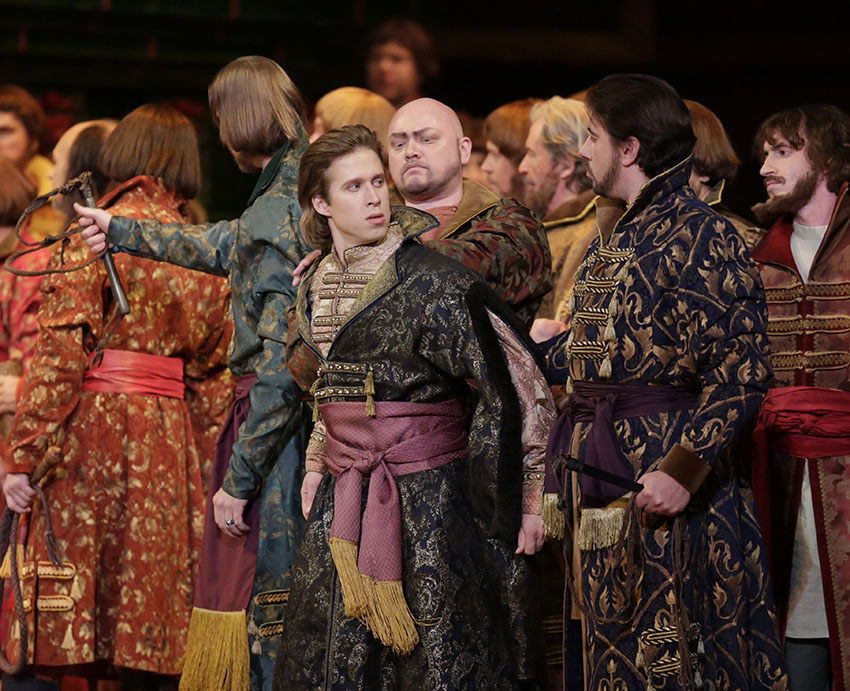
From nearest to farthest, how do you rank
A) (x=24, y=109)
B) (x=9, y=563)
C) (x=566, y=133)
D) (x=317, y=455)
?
(x=317, y=455) < (x=9, y=563) < (x=566, y=133) < (x=24, y=109)

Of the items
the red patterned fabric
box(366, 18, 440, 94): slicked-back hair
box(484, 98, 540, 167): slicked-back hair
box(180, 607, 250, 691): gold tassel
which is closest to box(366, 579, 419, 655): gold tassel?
box(180, 607, 250, 691): gold tassel

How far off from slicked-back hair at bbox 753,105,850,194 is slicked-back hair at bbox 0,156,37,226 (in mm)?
2627

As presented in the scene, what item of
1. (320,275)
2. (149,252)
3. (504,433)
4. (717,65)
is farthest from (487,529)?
(717,65)

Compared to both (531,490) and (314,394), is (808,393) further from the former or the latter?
(314,394)

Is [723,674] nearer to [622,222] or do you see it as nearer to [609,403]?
[609,403]

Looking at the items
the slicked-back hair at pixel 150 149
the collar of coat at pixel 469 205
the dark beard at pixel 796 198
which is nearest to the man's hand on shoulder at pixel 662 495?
the collar of coat at pixel 469 205

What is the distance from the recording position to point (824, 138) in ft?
11.7

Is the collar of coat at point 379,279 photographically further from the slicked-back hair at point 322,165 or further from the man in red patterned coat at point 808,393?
the man in red patterned coat at point 808,393

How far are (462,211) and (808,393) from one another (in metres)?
0.98

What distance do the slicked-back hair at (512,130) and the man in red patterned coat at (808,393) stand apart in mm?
1305

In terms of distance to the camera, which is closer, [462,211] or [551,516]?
[551,516]

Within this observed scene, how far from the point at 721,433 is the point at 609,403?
265mm

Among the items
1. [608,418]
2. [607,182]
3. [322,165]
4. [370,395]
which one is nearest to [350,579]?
[370,395]

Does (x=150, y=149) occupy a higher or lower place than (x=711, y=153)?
higher
